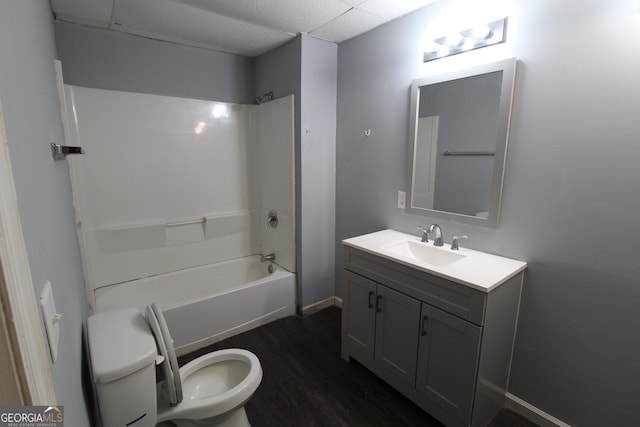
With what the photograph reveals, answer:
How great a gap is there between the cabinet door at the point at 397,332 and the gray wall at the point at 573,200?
0.57 m

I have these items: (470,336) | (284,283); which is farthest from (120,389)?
(284,283)

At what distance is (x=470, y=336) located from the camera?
1.44 metres

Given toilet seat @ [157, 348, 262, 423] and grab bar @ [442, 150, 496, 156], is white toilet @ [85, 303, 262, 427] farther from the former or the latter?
grab bar @ [442, 150, 496, 156]

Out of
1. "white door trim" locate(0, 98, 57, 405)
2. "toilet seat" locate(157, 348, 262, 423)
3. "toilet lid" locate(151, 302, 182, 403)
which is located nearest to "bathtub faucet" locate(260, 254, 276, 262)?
"toilet seat" locate(157, 348, 262, 423)

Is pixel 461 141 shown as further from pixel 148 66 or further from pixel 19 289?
pixel 148 66

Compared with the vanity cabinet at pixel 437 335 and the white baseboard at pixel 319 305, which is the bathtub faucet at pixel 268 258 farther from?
the vanity cabinet at pixel 437 335

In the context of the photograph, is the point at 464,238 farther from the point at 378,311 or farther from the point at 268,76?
the point at 268,76

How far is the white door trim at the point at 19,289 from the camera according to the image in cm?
41

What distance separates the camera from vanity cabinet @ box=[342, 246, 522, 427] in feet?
4.77

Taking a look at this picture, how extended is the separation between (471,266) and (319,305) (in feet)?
5.30

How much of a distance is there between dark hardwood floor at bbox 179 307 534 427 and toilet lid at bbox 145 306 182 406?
1.95 ft

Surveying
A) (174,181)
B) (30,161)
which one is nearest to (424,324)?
(30,161)

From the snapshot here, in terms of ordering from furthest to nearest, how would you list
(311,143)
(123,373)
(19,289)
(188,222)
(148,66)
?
(188,222)
(311,143)
(148,66)
(123,373)
(19,289)

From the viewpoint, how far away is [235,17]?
6.79ft
